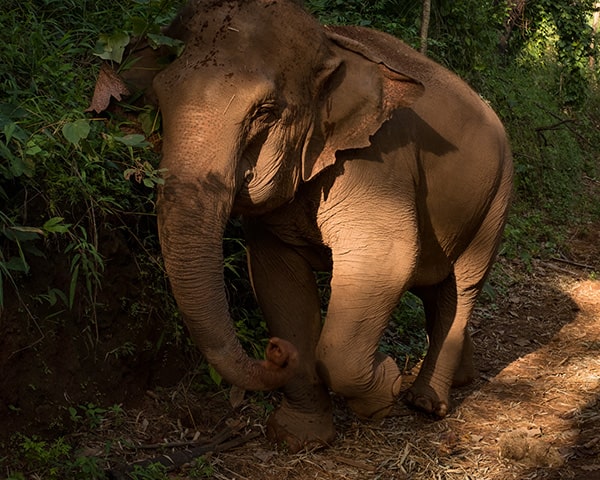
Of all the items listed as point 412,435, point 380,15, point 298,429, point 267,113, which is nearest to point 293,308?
point 298,429

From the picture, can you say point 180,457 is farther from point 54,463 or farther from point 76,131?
point 76,131

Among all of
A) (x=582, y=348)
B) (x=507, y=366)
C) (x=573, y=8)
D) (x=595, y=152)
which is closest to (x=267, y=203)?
(x=507, y=366)

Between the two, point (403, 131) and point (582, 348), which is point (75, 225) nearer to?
point (403, 131)

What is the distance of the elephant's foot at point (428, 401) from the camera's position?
15.1 feet

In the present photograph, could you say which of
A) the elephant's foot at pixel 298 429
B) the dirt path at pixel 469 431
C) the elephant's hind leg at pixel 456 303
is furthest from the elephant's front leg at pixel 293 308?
the elephant's hind leg at pixel 456 303

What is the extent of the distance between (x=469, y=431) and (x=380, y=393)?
75 cm

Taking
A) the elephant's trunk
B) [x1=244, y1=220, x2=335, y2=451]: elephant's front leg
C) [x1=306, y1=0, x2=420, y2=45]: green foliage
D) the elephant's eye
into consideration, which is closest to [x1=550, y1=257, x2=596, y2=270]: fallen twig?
[x1=306, y1=0, x2=420, y2=45]: green foliage

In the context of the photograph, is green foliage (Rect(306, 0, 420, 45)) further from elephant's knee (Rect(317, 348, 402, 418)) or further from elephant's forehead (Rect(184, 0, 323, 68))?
elephant's knee (Rect(317, 348, 402, 418))

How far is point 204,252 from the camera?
3119 mm

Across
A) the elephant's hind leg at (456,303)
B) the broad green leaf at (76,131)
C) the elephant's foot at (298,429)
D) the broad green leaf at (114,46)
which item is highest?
the broad green leaf at (114,46)

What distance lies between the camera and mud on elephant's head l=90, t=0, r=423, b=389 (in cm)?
311

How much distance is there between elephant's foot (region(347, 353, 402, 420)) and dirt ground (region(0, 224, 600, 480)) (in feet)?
0.79

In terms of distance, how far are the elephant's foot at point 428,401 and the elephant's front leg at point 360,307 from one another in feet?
2.52

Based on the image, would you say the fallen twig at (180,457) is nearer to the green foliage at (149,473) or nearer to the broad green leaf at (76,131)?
the green foliage at (149,473)
